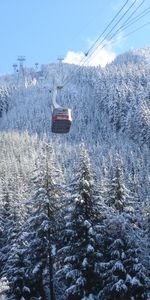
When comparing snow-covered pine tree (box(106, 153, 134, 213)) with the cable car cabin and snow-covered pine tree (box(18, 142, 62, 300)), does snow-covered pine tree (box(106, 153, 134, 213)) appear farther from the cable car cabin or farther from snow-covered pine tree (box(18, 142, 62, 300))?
the cable car cabin

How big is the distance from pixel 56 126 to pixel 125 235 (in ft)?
30.0

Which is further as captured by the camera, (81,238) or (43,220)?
(43,220)

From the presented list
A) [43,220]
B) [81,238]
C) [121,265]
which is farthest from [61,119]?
[121,265]

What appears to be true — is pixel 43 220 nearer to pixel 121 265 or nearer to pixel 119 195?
pixel 119 195

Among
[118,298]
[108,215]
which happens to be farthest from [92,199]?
[118,298]

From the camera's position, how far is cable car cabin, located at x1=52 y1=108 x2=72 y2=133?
33969mm

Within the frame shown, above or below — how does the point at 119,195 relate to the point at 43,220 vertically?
above

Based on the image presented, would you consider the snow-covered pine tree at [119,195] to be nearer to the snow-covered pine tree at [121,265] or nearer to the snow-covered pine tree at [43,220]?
the snow-covered pine tree at [121,265]

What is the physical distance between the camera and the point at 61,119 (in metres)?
34.0

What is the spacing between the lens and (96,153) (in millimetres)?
182875

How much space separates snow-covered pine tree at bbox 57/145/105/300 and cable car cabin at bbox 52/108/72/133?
2.77 m

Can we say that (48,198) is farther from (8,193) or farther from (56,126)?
(8,193)

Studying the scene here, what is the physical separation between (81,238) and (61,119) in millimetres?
8456

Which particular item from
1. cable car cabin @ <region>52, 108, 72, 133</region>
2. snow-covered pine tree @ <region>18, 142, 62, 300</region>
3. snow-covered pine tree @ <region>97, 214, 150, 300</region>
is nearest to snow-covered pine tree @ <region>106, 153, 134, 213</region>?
snow-covered pine tree @ <region>97, 214, 150, 300</region>
